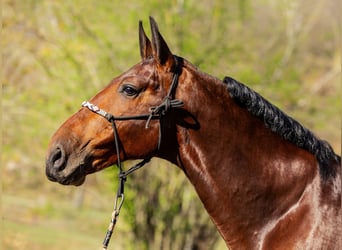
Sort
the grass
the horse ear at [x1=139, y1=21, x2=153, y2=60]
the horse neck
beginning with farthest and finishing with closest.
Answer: the grass → the horse ear at [x1=139, y1=21, x2=153, y2=60] → the horse neck

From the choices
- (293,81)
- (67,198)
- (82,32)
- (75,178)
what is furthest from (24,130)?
(67,198)

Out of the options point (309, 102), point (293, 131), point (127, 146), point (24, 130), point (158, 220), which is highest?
point (309, 102)

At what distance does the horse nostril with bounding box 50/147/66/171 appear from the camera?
3340 mm

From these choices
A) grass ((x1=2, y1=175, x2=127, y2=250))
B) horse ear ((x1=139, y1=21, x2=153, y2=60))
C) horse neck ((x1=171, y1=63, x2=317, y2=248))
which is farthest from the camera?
grass ((x1=2, y1=175, x2=127, y2=250))

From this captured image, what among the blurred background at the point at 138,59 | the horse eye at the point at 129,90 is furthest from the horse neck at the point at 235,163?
the blurred background at the point at 138,59

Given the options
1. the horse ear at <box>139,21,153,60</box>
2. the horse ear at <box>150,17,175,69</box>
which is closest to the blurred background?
the horse ear at <box>139,21,153,60</box>

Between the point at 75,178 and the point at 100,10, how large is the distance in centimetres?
629

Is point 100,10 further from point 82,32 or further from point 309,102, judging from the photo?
point 309,102

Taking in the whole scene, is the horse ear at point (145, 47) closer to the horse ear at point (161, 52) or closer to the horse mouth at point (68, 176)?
the horse ear at point (161, 52)

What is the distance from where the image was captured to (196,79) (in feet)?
11.3

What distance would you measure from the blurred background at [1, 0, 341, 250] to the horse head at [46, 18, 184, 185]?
17.4ft

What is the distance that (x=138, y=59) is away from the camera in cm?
927

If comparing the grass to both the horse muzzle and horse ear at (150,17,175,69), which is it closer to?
the horse muzzle

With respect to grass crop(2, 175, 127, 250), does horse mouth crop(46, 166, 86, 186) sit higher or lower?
lower
